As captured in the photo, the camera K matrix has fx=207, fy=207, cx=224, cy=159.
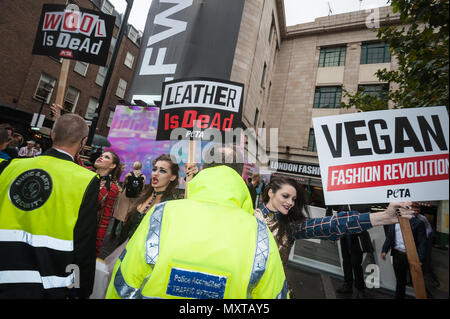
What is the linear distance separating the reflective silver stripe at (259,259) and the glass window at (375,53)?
16882 mm

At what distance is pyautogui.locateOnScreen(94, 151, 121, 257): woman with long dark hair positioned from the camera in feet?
9.42

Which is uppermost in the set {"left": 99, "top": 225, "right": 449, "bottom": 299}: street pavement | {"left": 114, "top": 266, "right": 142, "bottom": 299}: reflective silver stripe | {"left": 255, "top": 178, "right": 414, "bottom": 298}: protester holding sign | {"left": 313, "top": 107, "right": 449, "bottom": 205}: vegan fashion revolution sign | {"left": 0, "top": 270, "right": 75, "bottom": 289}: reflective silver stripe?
{"left": 313, "top": 107, "right": 449, "bottom": 205}: vegan fashion revolution sign

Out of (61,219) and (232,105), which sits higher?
(232,105)

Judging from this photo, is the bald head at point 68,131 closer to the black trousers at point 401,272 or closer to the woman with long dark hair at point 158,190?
the woman with long dark hair at point 158,190

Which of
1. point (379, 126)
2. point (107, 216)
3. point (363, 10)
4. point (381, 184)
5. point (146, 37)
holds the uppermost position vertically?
point (363, 10)

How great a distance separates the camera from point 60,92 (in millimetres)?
2848

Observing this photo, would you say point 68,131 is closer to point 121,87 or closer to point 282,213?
point 282,213

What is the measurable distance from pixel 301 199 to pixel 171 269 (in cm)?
174

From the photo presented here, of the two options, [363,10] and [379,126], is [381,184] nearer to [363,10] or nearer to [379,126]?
[379,126]

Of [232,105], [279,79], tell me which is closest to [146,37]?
[232,105]

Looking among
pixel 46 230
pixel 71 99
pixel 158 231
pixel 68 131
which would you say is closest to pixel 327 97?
pixel 68 131

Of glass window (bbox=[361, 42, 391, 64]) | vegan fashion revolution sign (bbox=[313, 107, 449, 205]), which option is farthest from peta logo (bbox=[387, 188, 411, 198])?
glass window (bbox=[361, 42, 391, 64])

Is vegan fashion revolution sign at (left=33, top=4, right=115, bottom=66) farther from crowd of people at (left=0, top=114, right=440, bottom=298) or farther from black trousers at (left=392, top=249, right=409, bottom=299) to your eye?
black trousers at (left=392, top=249, right=409, bottom=299)

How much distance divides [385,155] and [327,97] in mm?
14521
